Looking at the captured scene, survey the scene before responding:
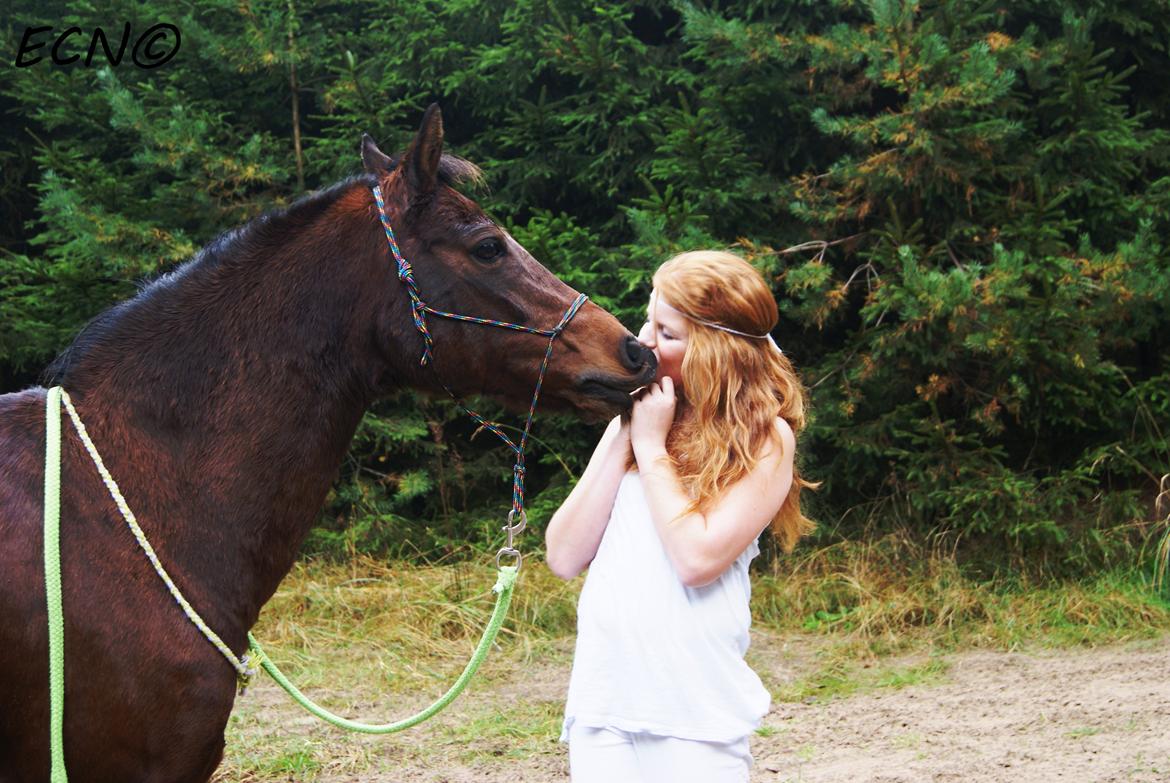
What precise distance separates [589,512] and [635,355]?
0.36 m

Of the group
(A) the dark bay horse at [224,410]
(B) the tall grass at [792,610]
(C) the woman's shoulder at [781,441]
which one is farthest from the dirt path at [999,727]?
(A) the dark bay horse at [224,410]

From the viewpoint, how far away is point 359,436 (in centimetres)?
665

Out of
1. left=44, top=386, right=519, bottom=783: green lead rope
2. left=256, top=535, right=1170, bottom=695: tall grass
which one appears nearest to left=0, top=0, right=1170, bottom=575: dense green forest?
left=256, top=535, right=1170, bottom=695: tall grass

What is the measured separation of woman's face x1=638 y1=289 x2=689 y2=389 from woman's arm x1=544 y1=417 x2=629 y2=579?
0.16m

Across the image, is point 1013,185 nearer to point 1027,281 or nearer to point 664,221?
point 1027,281

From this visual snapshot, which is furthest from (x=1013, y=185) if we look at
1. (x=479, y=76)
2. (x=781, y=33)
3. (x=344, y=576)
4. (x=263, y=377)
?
(x=263, y=377)

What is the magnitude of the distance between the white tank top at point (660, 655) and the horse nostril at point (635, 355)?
34 centimetres

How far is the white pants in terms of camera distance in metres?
2.06

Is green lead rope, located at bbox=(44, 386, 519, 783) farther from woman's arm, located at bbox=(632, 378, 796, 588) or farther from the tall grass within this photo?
the tall grass

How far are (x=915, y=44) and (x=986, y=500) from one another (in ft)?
8.53

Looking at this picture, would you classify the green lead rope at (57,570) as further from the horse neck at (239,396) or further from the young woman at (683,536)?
the young woman at (683,536)

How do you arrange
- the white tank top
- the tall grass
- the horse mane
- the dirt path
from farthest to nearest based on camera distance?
1. the tall grass
2. the dirt path
3. the horse mane
4. the white tank top

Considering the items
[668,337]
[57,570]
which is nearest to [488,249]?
[668,337]

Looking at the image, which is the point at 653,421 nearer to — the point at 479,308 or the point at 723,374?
the point at 723,374
